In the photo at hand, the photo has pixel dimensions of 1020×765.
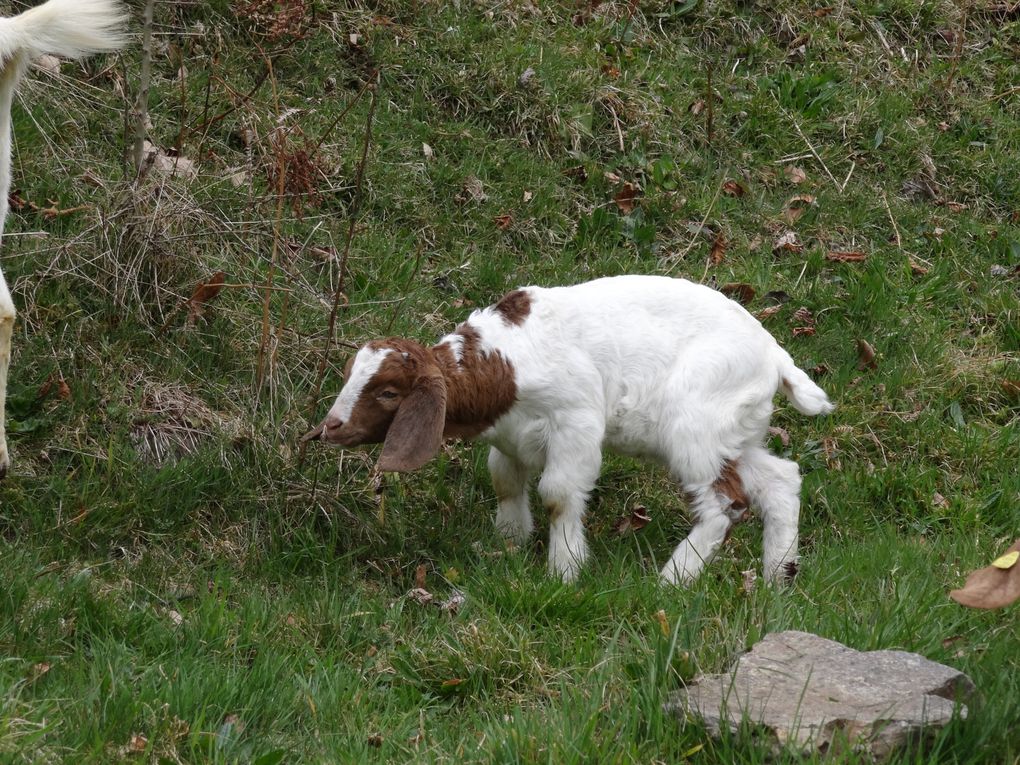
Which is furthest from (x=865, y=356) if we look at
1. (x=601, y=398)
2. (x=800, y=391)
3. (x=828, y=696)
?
(x=828, y=696)

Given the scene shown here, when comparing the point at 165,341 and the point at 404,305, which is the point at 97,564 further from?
the point at 404,305

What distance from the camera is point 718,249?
7348 millimetres

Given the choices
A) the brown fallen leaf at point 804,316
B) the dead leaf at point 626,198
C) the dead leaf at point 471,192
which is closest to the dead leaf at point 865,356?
the brown fallen leaf at point 804,316

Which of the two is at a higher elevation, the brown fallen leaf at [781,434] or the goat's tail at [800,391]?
the goat's tail at [800,391]

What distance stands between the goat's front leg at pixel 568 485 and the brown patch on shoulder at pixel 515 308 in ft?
1.58

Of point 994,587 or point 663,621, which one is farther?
point 663,621

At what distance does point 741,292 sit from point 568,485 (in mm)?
2366

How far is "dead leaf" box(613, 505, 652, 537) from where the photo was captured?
5504 millimetres

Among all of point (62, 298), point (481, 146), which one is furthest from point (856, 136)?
point (62, 298)

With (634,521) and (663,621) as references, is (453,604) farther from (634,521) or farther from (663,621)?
(634,521)

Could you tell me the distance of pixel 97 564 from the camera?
4684 mm

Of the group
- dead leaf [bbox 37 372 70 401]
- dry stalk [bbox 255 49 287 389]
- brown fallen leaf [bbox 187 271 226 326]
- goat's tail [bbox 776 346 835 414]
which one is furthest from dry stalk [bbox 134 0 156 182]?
goat's tail [bbox 776 346 835 414]

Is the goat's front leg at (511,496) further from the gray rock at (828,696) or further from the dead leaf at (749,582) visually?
the gray rock at (828,696)

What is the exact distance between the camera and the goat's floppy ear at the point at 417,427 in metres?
4.62
